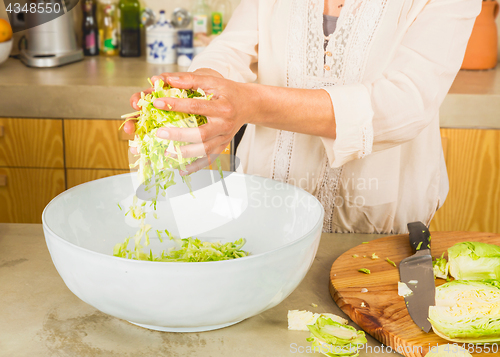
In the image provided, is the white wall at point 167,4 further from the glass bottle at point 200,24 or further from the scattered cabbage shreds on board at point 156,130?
the scattered cabbage shreds on board at point 156,130

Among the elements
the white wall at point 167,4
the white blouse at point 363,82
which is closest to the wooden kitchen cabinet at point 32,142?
the white wall at point 167,4

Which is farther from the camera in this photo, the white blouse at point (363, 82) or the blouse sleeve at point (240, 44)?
the blouse sleeve at point (240, 44)

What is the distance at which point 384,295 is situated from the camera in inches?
29.5

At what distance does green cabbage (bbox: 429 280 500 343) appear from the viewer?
24.6 inches

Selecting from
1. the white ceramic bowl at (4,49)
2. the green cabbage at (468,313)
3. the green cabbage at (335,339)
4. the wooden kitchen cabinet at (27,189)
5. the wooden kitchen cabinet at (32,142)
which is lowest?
the wooden kitchen cabinet at (27,189)

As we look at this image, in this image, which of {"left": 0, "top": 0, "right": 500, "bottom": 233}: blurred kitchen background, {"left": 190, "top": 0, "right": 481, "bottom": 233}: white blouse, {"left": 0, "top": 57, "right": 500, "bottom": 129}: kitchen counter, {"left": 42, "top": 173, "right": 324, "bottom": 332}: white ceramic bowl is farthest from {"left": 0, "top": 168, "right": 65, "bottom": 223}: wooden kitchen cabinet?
{"left": 42, "top": 173, "right": 324, "bottom": 332}: white ceramic bowl

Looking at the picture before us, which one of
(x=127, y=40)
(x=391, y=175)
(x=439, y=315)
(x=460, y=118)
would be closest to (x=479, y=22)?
(x=460, y=118)

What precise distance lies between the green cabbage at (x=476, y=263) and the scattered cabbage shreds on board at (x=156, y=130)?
0.45m

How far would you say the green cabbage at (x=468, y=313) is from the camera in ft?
2.05

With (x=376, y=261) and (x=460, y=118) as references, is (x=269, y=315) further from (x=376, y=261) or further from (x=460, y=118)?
(x=460, y=118)

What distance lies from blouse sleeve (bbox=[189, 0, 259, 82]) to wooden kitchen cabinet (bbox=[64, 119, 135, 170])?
0.80 m

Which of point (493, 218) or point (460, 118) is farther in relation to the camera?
point (493, 218)

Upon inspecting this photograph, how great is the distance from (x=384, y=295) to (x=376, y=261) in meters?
0.11

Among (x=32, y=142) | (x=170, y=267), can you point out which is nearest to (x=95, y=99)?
(x=32, y=142)
